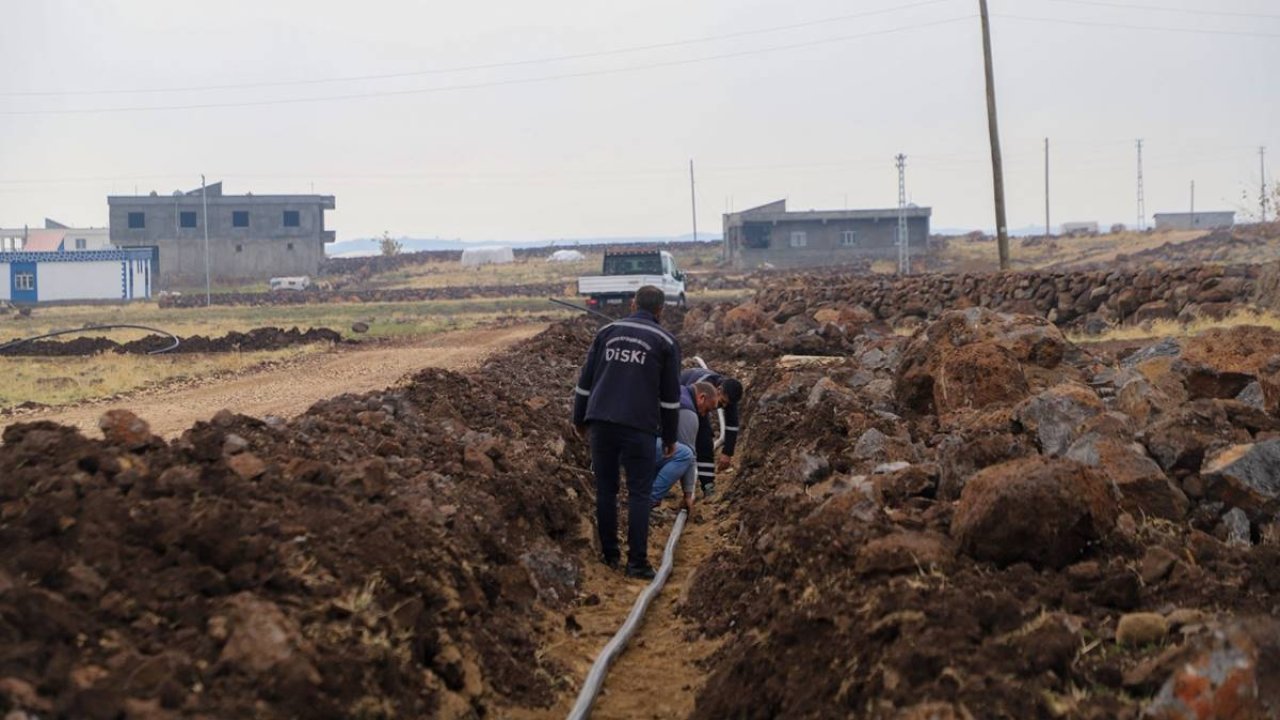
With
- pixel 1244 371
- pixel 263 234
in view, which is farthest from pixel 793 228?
pixel 1244 371

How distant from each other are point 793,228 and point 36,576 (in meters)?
83.0

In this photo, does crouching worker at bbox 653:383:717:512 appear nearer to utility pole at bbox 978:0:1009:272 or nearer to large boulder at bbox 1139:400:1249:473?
large boulder at bbox 1139:400:1249:473

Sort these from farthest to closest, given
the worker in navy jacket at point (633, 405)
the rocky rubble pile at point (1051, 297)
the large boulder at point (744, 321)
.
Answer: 1. the large boulder at point (744, 321)
2. the rocky rubble pile at point (1051, 297)
3. the worker in navy jacket at point (633, 405)

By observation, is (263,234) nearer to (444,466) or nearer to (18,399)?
(18,399)

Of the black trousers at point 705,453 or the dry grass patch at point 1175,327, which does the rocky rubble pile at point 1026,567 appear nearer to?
the black trousers at point 705,453

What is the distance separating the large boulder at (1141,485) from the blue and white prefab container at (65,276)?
68291mm

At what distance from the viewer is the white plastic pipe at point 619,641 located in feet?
21.0

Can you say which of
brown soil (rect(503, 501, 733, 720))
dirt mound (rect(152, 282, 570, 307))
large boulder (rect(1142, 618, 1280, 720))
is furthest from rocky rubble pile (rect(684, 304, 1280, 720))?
dirt mound (rect(152, 282, 570, 307))

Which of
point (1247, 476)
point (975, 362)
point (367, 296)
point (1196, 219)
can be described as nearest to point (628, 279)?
point (975, 362)

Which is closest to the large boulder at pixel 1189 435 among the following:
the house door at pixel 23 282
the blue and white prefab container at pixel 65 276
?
the blue and white prefab container at pixel 65 276

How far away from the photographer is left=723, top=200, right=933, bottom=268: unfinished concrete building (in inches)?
3346

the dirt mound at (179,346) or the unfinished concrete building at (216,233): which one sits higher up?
the unfinished concrete building at (216,233)

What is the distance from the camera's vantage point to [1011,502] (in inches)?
242

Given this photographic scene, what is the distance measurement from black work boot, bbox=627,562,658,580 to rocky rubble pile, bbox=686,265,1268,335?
1521 cm
